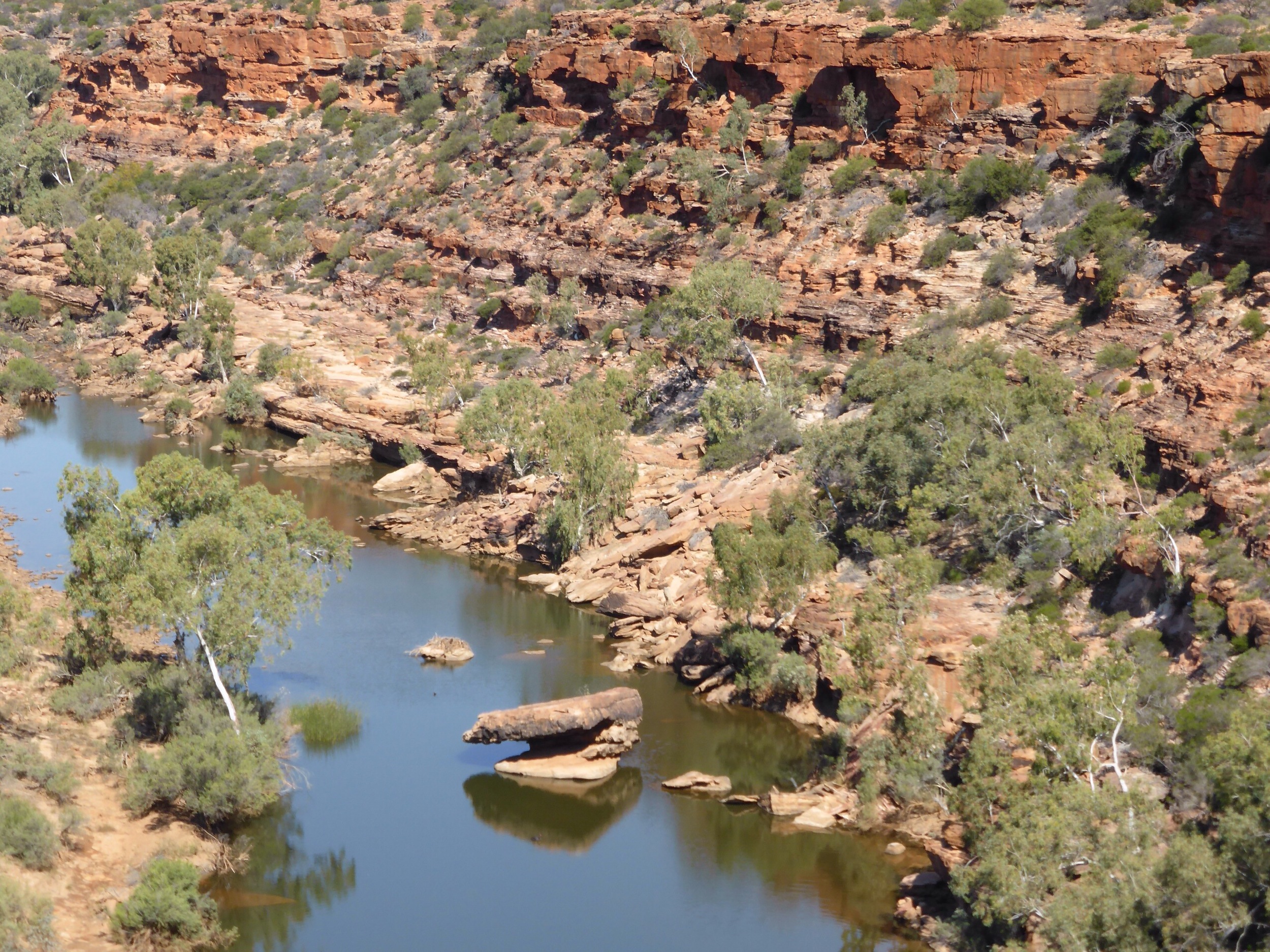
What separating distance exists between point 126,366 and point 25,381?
579 cm

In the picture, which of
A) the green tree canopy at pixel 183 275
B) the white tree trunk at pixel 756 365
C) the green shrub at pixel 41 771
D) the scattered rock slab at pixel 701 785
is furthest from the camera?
the green tree canopy at pixel 183 275

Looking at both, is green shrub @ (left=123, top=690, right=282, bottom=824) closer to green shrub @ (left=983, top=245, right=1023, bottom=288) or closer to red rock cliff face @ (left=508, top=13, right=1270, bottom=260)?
red rock cliff face @ (left=508, top=13, right=1270, bottom=260)

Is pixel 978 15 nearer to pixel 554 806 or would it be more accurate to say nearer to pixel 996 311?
pixel 996 311

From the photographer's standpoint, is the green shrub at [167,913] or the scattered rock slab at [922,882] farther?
the scattered rock slab at [922,882]

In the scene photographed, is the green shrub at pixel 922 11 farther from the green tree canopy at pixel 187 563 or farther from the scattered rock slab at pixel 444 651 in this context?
the green tree canopy at pixel 187 563

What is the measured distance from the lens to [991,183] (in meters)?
56.0

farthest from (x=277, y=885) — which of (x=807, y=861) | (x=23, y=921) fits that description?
(x=807, y=861)

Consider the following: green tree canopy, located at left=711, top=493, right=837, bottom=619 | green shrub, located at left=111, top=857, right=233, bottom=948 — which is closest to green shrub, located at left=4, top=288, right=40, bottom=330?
green tree canopy, located at left=711, top=493, right=837, bottom=619

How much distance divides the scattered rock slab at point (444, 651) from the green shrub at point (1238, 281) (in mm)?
24885

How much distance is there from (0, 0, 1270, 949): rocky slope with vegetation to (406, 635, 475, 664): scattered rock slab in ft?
15.5

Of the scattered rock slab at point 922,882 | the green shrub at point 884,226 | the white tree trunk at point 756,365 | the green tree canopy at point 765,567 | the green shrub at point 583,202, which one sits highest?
the green shrub at point 884,226

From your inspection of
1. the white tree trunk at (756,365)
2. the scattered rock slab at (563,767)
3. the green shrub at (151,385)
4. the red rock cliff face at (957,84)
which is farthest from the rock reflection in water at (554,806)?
the green shrub at (151,385)

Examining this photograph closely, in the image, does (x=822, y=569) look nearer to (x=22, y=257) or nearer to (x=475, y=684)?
(x=475, y=684)

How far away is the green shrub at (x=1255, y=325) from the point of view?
133 feet
